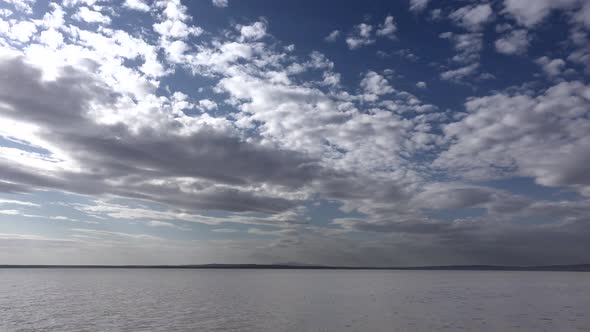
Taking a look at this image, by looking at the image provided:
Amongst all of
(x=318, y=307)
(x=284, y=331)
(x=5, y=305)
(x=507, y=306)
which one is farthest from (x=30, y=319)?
(x=507, y=306)

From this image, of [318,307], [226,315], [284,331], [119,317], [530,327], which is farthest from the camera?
[318,307]

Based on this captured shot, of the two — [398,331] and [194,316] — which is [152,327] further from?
[398,331]

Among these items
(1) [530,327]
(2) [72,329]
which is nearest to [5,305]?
(2) [72,329]

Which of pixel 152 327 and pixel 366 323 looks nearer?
pixel 152 327

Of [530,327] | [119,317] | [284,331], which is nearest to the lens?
[284,331]

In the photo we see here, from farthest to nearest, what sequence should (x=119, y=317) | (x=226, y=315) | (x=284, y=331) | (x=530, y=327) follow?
(x=226, y=315)
(x=119, y=317)
(x=530, y=327)
(x=284, y=331)

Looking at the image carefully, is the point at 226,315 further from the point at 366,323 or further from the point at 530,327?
the point at 530,327

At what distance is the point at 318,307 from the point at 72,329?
35.5m

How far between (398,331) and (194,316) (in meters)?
26.0

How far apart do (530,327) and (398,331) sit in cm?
1581

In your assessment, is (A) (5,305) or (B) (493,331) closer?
(B) (493,331)

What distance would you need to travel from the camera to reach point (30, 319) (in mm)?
52031

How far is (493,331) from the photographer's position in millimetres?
46562

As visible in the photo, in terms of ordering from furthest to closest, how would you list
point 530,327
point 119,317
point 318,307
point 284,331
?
point 318,307
point 119,317
point 530,327
point 284,331
